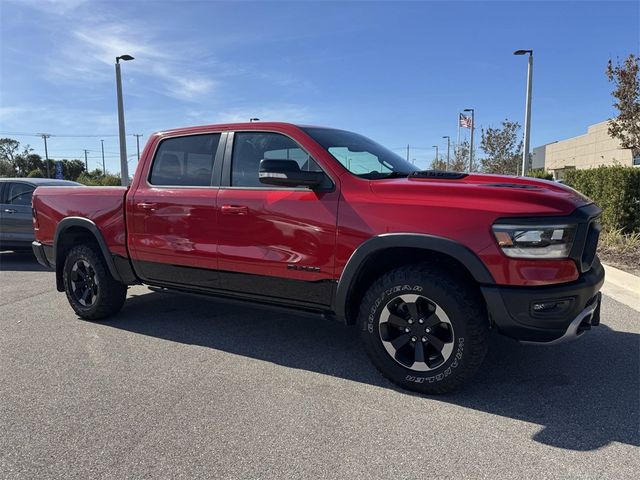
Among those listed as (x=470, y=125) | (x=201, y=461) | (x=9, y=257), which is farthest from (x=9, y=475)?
(x=470, y=125)

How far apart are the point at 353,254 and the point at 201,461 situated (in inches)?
62.7

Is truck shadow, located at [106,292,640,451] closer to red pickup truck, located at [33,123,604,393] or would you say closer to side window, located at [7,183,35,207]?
red pickup truck, located at [33,123,604,393]

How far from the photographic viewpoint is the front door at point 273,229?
358 cm

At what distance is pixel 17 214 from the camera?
8.96 meters

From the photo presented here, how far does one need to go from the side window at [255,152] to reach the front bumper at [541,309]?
183 cm

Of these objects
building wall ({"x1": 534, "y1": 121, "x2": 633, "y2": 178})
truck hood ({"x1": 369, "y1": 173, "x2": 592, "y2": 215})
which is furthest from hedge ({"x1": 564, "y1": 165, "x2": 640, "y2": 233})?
building wall ({"x1": 534, "y1": 121, "x2": 633, "y2": 178})

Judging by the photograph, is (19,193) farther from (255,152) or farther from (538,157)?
(538,157)

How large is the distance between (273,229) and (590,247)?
2.19 metres

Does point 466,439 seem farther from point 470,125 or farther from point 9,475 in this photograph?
point 470,125

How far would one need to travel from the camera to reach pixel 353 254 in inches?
134

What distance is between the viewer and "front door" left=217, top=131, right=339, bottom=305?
11.7 ft

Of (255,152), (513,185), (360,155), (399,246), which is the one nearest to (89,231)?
(255,152)

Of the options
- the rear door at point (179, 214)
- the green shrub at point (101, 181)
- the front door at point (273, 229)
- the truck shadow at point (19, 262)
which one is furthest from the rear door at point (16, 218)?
the green shrub at point (101, 181)

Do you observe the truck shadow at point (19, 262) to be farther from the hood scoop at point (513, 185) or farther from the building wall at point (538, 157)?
the building wall at point (538, 157)
